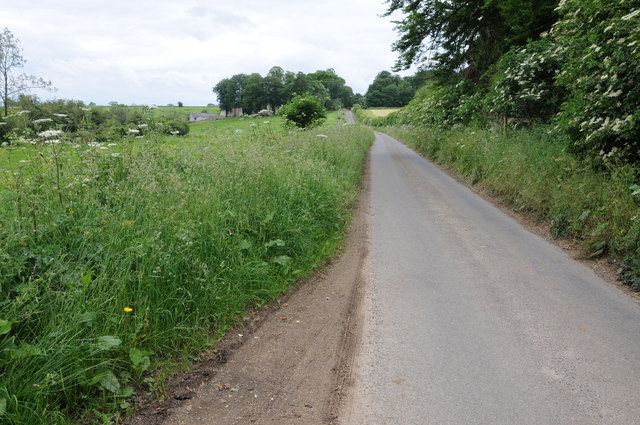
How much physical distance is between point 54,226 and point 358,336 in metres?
3.05

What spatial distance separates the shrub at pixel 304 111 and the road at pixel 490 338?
1280 cm

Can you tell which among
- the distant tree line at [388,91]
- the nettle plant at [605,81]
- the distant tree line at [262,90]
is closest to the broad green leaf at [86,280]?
the nettle plant at [605,81]

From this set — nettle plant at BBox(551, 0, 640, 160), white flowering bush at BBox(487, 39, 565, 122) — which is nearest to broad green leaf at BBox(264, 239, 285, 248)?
nettle plant at BBox(551, 0, 640, 160)

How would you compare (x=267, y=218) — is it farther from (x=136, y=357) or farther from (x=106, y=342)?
(x=106, y=342)

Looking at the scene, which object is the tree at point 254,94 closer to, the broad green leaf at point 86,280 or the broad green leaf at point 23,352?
the broad green leaf at point 86,280

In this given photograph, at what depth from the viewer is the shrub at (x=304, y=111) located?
63.4 feet

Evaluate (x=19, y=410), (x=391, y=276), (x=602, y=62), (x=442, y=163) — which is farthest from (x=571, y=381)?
(x=442, y=163)

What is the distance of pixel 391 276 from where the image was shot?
5977 mm

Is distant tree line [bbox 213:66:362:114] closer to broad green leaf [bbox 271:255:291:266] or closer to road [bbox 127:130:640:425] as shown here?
broad green leaf [bbox 271:255:291:266]

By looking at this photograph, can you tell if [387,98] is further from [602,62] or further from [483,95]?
[602,62]

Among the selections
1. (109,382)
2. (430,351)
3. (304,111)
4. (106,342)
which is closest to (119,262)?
(106,342)

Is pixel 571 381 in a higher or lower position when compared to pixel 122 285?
lower

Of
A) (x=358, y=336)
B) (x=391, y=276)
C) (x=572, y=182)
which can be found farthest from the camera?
(x=572, y=182)

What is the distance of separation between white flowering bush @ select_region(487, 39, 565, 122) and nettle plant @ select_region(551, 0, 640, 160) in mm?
2480
